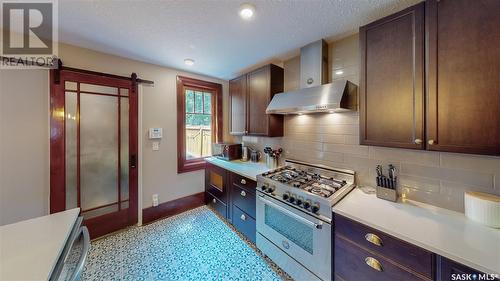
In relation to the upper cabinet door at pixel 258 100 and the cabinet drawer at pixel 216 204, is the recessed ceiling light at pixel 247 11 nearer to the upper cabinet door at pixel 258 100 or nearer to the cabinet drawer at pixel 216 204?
the upper cabinet door at pixel 258 100

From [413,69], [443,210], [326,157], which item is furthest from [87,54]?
[443,210]

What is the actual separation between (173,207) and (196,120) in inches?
60.2

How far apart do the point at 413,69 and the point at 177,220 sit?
3.24 m

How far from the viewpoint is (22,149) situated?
178 cm

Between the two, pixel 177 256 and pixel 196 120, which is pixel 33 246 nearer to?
pixel 177 256

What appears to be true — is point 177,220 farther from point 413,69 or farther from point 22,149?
point 413,69

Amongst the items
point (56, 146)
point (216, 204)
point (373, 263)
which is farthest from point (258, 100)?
Result: point (56, 146)

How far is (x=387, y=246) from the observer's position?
1092 mm

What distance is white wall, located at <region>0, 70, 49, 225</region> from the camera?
5.55 ft

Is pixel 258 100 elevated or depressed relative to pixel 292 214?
elevated

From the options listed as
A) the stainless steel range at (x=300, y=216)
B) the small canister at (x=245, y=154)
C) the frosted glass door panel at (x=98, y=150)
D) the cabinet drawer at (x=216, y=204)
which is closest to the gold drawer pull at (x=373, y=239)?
the stainless steel range at (x=300, y=216)

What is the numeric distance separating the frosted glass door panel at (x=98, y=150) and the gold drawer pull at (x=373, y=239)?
2.88 m

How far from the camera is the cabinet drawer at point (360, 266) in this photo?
106 cm

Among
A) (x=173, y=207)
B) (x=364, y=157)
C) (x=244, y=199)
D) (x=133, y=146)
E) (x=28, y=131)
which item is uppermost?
(x=28, y=131)
